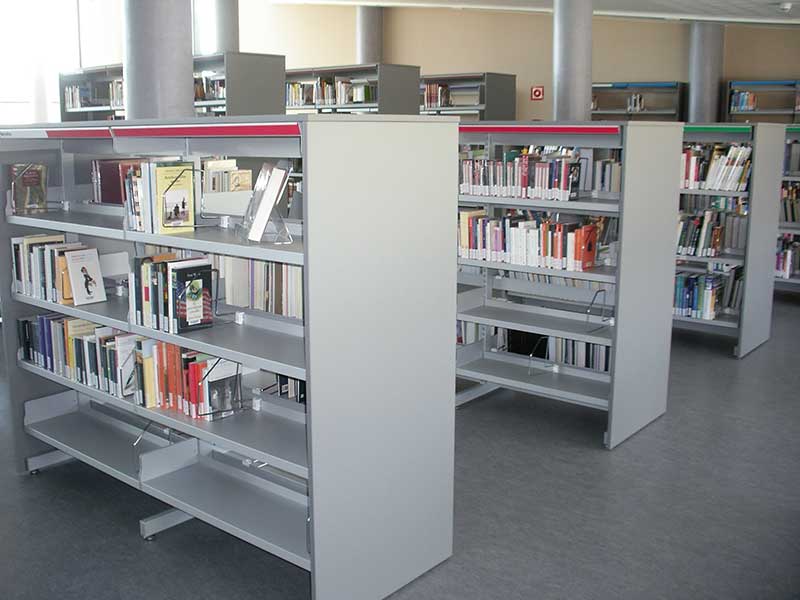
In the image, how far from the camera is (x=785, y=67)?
11.5 metres

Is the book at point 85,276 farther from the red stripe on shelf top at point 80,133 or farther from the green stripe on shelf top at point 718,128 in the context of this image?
the green stripe on shelf top at point 718,128

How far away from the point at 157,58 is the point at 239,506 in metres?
2.59

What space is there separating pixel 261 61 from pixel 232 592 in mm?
7106

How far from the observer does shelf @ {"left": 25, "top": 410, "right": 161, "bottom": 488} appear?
3889mm

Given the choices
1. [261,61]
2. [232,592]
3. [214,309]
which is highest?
[261,61]

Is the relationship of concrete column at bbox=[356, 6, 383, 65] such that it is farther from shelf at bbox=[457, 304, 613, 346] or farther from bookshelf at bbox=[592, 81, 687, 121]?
shelf at bbox=[457, 304, 613, 346]

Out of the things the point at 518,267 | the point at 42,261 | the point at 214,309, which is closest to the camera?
the point at 214,309

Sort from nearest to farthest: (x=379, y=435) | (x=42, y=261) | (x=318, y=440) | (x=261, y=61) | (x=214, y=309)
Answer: (x=318, y=440) → (x=379, y=435) → (x=214, y=309) → (x=42, y=261) → (x=261, y=61)

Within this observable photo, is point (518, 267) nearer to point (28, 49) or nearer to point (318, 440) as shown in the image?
point (318, 440)

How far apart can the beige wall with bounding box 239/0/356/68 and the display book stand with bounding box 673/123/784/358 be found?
29.2ft

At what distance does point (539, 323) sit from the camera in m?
5.22

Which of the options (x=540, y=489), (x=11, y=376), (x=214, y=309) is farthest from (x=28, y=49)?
(x=540, y=489)

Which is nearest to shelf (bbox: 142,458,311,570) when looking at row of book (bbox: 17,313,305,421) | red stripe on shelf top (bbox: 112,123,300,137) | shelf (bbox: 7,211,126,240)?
row of book (bbox: 17,313,305,421)

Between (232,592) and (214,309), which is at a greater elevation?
(214,309)
